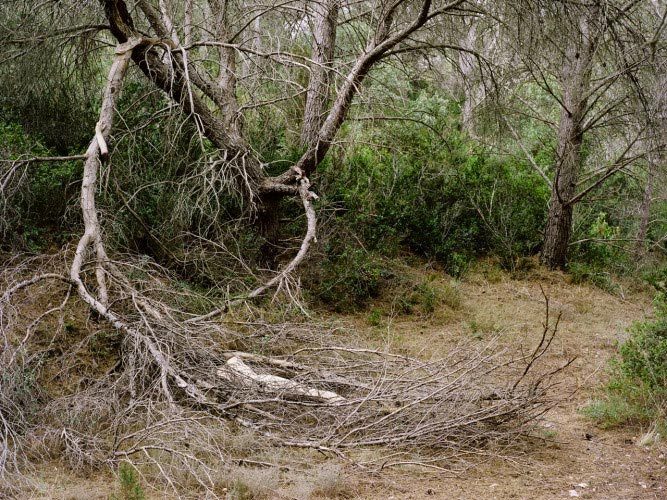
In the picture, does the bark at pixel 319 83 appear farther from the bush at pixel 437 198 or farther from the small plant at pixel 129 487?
the small plant at pixel 129 487

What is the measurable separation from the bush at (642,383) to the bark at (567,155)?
4960 mm

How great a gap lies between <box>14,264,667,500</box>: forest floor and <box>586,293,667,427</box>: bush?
143 mm

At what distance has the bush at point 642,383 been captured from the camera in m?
6.38

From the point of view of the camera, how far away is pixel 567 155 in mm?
11336

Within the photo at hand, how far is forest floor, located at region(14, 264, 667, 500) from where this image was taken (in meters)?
5.23

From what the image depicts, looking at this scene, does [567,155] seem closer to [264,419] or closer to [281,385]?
[281,385]

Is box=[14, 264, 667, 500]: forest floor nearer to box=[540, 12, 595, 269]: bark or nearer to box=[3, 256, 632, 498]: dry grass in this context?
box=[3, 256, 632, 498]: dry grass

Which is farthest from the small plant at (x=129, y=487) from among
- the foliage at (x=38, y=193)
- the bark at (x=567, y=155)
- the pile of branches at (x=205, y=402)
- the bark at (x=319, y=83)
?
the bark at (x=567, y=155)

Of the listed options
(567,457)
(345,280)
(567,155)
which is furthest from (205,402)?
(567,155)

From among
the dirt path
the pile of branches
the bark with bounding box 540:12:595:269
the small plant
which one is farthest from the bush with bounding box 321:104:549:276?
the small plant

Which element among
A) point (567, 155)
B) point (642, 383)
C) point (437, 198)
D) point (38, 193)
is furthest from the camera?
point (437, 198)

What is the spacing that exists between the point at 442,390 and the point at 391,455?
76cm

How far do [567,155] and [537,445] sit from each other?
625cm

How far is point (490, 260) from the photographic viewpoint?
11.9 meters
